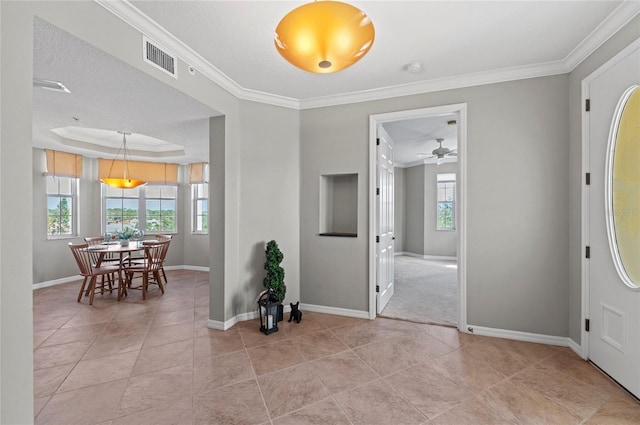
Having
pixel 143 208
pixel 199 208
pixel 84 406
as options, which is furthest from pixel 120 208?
pixel 84 406

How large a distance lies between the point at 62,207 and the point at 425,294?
6.95m

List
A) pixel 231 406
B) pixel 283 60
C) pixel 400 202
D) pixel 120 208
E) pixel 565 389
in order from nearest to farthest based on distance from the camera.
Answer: pixel 231 406 < pixel 565 389 < pixel 283 60 < pixel 120 208 < pixel 400 202

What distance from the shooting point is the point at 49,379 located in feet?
7.51

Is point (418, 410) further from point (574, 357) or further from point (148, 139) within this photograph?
point (148, 139)

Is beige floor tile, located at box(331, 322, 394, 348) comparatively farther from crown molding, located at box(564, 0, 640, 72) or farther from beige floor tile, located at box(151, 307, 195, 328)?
crown molding, located at box(564, 0, 640, 72)

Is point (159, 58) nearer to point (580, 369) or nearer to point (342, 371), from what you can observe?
point (342, 371)

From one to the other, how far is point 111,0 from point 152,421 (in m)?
2.76

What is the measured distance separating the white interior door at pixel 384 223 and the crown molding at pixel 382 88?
62 centimetres

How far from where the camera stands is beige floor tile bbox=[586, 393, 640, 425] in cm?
183

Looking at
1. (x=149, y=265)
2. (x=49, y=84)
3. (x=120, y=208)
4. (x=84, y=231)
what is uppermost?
(x=49, y=84)

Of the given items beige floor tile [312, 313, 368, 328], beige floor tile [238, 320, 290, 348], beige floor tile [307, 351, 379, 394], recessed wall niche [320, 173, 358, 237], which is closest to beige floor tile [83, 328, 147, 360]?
beige floor tile [238, 320, 290, 348]

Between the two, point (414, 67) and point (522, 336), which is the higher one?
point (414, 67)

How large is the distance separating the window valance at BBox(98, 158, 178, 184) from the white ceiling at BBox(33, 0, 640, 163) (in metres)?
2.47

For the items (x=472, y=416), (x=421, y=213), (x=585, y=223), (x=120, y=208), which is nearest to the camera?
(x=472, y=416)
